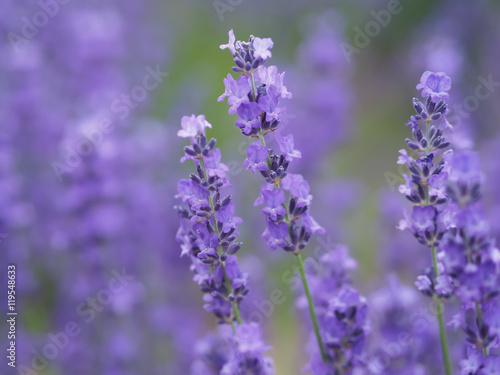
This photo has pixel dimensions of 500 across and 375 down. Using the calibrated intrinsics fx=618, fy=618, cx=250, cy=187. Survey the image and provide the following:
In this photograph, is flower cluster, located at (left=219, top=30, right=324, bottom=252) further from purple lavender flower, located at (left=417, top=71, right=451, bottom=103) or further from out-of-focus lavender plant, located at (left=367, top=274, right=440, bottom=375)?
out-of-focus lavender plant, located at (left=367, top=274, right=440, bottom=375)

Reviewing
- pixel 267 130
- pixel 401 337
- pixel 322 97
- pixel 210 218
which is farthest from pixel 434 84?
pixel 322 97

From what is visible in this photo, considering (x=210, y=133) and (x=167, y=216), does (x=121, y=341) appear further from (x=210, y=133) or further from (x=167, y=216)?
(x=210, y=133)

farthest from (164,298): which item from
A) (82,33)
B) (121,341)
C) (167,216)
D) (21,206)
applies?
(82,33)

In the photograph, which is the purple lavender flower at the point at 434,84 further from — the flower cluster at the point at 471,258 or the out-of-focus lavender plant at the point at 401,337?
the out-of-focus lavender plant at the point at 401,337

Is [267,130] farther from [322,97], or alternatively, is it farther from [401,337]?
[322,97]

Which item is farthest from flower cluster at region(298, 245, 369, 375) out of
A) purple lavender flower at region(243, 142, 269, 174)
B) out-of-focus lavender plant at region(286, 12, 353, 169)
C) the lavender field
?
out-of-focus lavender plant at region(286, 12, 353, 169)

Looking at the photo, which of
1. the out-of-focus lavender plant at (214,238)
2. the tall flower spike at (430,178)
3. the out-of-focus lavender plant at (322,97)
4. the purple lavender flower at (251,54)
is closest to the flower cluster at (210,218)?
the out-of-focus lavender plant at (214,238)

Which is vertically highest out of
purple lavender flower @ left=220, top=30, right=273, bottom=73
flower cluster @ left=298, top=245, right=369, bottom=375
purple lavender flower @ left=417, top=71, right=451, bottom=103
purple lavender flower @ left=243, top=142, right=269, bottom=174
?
purple lavender flower @ left=220, top=30, right=273, bottom=73
